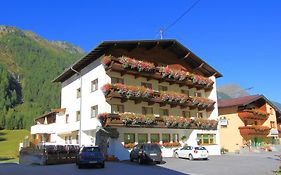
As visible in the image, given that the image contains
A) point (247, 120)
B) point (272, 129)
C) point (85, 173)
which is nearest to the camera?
point (85, 173)

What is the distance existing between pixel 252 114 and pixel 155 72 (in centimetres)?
2388

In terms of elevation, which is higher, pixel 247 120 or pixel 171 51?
pixel 171 51

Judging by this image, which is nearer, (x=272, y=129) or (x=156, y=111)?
(x=156, y=111)

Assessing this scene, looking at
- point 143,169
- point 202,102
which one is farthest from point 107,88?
point 202,102

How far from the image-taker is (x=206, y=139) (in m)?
45.0

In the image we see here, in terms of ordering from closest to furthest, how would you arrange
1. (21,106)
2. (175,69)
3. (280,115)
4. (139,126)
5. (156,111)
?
(139,126) < (156,111) < (175,69) < (280,115) < (21,106)

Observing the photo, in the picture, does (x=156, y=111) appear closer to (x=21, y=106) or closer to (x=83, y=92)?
(x=83, y=92)

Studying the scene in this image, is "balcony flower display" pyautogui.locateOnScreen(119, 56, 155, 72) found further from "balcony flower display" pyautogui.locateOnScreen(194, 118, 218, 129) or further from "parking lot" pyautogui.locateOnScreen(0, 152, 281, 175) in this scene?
"parking lot" pyautogui.locateOnScreen(0, 152, 281, 175)

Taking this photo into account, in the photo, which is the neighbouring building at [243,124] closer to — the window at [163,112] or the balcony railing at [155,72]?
the balcony railing at [155,72]

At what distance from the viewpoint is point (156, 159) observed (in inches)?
1165

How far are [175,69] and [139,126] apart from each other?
1027 centimetres

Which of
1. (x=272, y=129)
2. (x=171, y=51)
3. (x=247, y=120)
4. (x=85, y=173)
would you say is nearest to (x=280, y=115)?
(x=272, y=129)

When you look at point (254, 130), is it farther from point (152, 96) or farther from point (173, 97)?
point (152, 96)

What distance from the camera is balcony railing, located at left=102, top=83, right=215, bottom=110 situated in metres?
34.7
